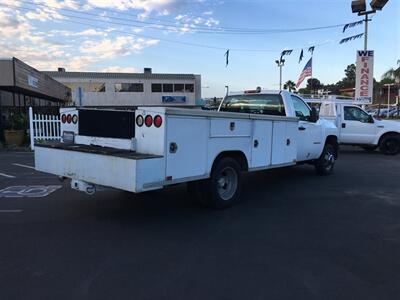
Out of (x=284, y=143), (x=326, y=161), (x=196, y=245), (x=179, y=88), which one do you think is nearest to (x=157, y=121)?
(x=196, y=245)

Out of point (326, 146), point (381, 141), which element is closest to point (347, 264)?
point (326, 146)

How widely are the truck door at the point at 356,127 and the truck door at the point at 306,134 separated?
7226 millimetres

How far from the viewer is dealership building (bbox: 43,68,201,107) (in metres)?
59.5

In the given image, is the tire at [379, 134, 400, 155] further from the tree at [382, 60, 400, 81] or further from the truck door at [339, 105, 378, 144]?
the tree at [382, 60, 400, 81]

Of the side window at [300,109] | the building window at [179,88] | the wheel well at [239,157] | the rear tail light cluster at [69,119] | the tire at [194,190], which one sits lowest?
the tire at [194,190]

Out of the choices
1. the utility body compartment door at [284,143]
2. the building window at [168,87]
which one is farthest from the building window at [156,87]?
the utility body compartment door at [284,143]

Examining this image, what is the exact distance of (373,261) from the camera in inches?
188

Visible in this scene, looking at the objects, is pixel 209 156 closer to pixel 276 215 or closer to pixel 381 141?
pixel 276 215

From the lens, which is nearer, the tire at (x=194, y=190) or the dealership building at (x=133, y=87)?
the tire at (x=194, y=190)

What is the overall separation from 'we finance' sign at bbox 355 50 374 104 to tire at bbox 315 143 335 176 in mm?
12282

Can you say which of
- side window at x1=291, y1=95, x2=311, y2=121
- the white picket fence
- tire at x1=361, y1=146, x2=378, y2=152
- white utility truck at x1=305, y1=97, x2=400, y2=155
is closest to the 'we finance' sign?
tire at x1=361, y1=146, x2=378, y2=152

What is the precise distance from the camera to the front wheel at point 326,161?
10.8 metres

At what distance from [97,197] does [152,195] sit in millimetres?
1030

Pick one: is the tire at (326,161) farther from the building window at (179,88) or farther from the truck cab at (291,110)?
the building window at (179,88)
